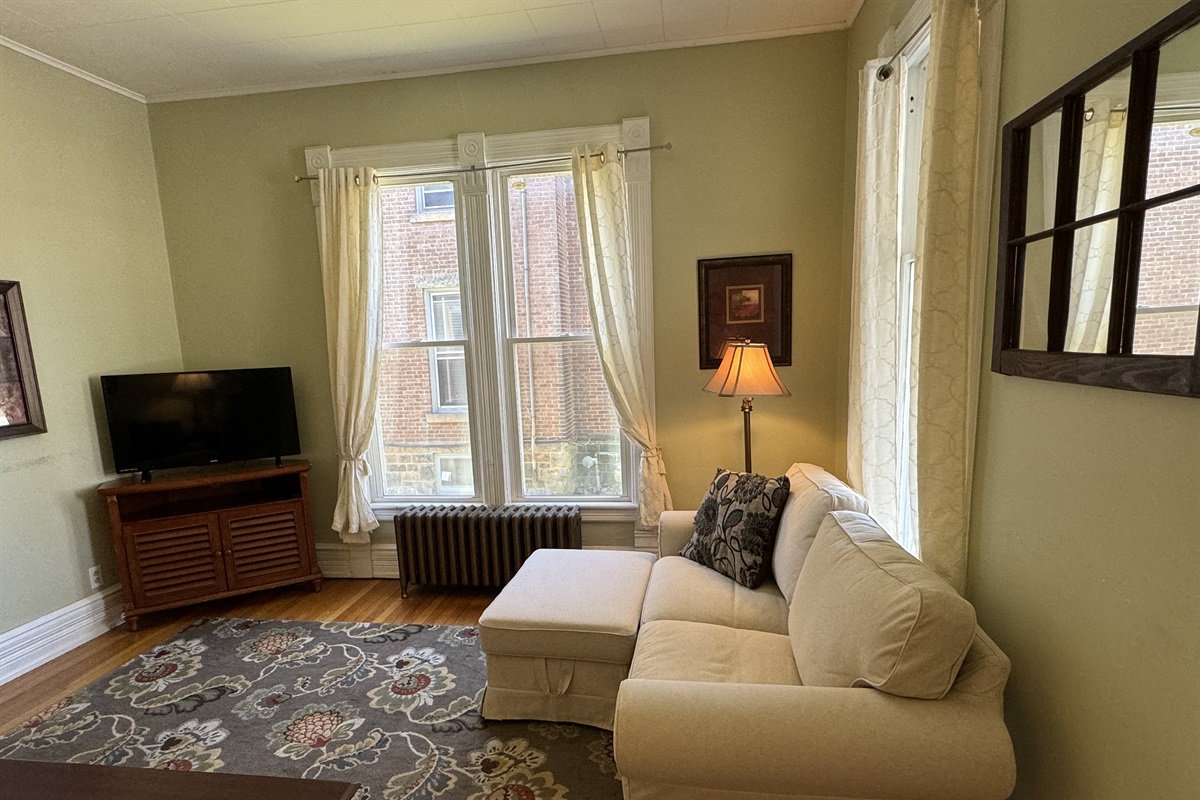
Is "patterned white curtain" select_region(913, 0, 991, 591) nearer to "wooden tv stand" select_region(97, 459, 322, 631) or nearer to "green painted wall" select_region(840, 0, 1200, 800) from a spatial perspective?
"green painted wall" select_region(840, 0, 1200, 800)

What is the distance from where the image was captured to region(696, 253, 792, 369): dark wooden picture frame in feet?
9.53

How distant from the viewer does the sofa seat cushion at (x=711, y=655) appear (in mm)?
1598

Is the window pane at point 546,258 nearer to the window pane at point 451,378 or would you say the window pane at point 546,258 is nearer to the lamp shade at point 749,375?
the window pane at point 451,378

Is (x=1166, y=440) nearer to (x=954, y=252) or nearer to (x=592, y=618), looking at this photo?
(x=954, y=252)

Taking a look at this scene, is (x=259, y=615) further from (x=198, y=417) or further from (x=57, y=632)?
(x=198, y=417)

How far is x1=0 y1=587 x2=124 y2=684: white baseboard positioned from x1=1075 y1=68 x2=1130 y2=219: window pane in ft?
14.3

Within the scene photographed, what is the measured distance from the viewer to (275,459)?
3.33m

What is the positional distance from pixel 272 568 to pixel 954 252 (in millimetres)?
3657

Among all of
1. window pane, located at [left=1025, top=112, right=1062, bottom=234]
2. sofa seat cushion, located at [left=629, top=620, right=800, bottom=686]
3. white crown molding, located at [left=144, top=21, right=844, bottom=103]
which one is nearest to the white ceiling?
white crown molding, located at [left=144, top=21, right=844, bottom=103]

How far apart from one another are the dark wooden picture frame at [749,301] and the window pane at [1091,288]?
1802 mm

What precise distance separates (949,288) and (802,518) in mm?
937

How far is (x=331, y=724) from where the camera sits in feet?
6.98

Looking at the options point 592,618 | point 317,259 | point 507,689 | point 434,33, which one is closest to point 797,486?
point 592,618

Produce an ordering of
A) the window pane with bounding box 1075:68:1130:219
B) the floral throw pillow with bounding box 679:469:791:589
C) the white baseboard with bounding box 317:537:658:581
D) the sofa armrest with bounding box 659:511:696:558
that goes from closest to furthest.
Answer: the window pane with bounding box 1075:68:1130:219 < the floral throw pillow with bounding box 679:469:791:589 < the sofa armrest with bounding box 659:511:696:558 < the white baseboard with bounding box 317:537:658:581
